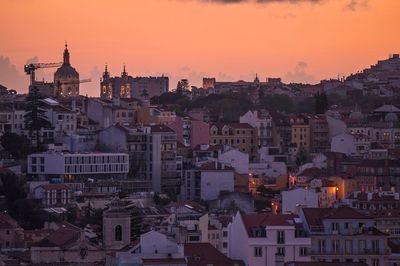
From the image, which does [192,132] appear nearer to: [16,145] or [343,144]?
[343,144]

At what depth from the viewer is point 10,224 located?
55594 mm

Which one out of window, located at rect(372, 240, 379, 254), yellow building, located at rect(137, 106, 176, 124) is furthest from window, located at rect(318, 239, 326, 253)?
yellow building, located at rect(137, 106, 176, 124)

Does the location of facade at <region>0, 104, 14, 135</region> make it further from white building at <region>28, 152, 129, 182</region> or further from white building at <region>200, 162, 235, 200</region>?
white building at <region>200, 162, 235, 200</region>

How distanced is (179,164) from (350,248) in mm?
33633

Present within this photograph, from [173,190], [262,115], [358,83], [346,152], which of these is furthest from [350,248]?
[358,83]

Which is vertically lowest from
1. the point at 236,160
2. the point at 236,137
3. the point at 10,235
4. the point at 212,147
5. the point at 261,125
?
the point at 10,235

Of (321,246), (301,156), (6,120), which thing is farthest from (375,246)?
(301,156)

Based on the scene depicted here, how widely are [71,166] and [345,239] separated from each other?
1153 inches

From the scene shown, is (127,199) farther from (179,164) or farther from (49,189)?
(179,164)

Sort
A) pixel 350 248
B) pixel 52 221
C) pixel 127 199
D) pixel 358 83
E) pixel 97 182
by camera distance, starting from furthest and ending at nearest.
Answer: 1. pixel 358 83
2. pixel 97 182
3. pixel 127 199
4. pixel 52 221
5. pixel 350 248

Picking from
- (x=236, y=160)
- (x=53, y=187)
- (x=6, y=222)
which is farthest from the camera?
(x=236, y=160)

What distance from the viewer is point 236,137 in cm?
8694

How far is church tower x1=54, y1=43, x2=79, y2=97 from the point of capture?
4464 inches

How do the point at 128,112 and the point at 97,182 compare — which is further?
the point at 128,112
